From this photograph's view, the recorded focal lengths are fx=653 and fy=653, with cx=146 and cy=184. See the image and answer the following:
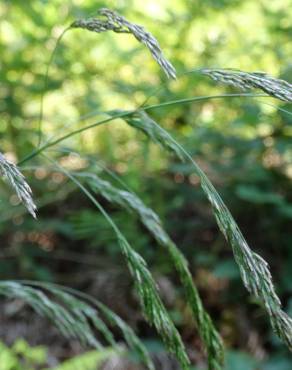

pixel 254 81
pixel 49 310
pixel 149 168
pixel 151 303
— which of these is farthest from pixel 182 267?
pixel 149 168

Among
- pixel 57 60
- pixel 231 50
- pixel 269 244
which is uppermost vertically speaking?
pixel 57 60

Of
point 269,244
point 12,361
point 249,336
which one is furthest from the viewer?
point 269,244

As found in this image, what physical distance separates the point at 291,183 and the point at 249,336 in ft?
2.55

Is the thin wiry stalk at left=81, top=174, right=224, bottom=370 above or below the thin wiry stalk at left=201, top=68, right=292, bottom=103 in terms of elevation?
below

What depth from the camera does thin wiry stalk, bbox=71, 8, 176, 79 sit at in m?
1.01

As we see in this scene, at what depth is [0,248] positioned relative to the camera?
10.4 ft

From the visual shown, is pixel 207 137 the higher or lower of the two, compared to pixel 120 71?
lower

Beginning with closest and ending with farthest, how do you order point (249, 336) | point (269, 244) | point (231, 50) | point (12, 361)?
point (12, 361) → point (249, 336) → point (269, 244) → point (231, 50)

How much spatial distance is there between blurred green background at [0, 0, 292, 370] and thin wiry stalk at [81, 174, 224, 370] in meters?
1.33

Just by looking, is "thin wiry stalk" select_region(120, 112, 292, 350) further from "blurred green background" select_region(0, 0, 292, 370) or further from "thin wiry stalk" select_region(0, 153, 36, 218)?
"blurred green background" select_region(0, 0, 292, 370)

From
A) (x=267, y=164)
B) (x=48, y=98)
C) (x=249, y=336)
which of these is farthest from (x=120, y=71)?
(x=249, y=336)

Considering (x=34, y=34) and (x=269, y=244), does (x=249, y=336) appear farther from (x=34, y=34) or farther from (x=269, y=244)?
(x=34, y=34)

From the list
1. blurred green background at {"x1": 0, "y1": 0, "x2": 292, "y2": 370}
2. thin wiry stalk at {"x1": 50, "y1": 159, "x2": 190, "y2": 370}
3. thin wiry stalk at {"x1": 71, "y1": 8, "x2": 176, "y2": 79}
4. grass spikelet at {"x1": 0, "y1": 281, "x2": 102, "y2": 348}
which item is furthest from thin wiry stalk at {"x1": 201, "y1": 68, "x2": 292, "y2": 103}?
blurred green background at {"x1": 0, "y1": 0, "x2": 292, "y2": 370}

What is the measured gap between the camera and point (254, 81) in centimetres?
99
